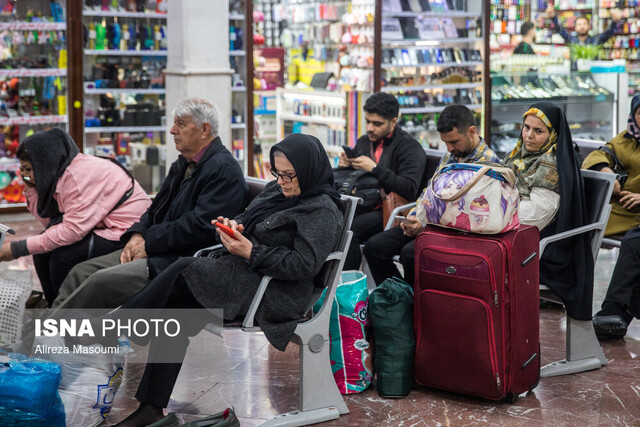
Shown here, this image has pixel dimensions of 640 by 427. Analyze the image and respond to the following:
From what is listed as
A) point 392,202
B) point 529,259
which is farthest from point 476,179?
point 392,202

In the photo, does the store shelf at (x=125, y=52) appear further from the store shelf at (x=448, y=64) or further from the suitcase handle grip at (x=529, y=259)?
the suitcase handle grip at (x=529, y=259)

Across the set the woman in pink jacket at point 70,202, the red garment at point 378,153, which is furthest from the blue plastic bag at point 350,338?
the red garment at point 378,153

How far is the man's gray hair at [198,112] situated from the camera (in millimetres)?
4215

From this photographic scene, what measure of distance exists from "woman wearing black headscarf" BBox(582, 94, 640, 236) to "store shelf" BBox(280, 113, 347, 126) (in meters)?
4.11

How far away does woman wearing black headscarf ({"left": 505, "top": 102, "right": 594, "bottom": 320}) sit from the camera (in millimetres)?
4109

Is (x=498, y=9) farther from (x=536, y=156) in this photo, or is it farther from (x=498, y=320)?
(x=498, y=320)

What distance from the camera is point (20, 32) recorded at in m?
8.38

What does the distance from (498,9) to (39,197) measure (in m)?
6.84

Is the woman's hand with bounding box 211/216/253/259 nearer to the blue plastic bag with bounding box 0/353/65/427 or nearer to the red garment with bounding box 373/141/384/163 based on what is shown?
the blue plastic bag with bounding box 0/353/65/427

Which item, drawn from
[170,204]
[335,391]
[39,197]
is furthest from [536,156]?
[39,197]

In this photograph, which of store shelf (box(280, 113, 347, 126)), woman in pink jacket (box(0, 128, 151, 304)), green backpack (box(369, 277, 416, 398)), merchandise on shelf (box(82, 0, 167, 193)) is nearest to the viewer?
green backpack (box(369, 277, 416, 398))

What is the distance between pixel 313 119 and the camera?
915 centimetres

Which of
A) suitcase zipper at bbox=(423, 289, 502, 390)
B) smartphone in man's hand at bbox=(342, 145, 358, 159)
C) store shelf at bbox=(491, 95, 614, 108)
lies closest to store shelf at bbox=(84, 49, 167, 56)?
store shelf at bbox=(491, 95, 614, 108)

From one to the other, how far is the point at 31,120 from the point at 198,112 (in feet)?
15.8
